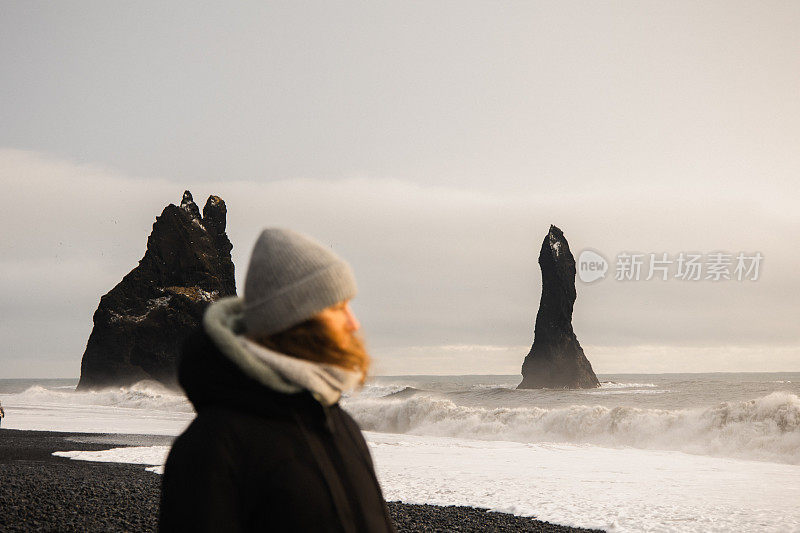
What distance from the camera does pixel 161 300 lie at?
77.4 m

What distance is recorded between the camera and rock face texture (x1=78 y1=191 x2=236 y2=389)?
7500 cm

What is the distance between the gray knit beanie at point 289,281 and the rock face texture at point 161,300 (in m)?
74.9

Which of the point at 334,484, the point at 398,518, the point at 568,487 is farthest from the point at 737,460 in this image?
the point at 334,484

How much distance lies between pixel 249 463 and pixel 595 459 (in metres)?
17.1

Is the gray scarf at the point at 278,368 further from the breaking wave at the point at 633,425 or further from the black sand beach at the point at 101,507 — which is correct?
the breaking wave at the point at 633,425

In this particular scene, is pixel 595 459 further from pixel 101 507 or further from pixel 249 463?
pixel 249 463

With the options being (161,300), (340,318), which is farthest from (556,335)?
(340,318)

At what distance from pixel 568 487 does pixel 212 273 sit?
236ft

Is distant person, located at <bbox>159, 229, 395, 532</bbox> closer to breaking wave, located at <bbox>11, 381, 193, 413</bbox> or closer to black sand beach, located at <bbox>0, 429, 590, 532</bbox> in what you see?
black sand beach, located at <bbox>0, 429, 590, 532</bbox>

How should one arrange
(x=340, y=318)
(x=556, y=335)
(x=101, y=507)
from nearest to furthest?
(x=340, y=318) < (x=101, y=507) < (x=556, y=335)

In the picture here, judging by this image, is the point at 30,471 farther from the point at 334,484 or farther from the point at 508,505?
the point at 334,484

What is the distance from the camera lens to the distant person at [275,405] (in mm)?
1650

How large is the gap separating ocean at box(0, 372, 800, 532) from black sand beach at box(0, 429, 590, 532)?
796 mm

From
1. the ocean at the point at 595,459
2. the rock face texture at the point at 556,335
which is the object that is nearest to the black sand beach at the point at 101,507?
the ocean at the point at 595,459
